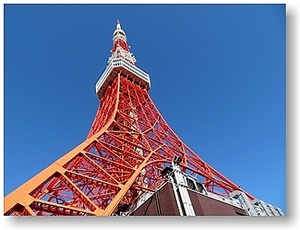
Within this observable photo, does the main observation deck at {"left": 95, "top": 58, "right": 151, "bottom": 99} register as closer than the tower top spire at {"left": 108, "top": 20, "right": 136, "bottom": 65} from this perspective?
Yes

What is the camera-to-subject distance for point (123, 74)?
10.1m

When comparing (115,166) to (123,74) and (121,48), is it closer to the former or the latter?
(123,74)

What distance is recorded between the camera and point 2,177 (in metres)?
3.66

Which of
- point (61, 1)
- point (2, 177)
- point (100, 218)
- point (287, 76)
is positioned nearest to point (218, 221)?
point (100, 218)

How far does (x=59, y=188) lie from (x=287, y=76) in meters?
3.91

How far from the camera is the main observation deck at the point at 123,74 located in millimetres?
9922

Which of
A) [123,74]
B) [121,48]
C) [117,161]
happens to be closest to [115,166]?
[117,161]

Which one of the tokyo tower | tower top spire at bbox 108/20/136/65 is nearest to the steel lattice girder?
the tokyo tower

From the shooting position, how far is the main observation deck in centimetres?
992

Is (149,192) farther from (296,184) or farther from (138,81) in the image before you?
(138,81)

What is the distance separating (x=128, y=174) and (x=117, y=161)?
48cm

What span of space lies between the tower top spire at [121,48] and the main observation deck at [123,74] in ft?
1.36

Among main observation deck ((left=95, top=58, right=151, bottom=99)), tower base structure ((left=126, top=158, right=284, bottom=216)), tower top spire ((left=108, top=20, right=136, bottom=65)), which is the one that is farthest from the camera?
tower top spire ((left=108, top=20, right=136, bottom=65))

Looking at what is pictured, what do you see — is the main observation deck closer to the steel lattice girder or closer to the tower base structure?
the steel lattice girder
